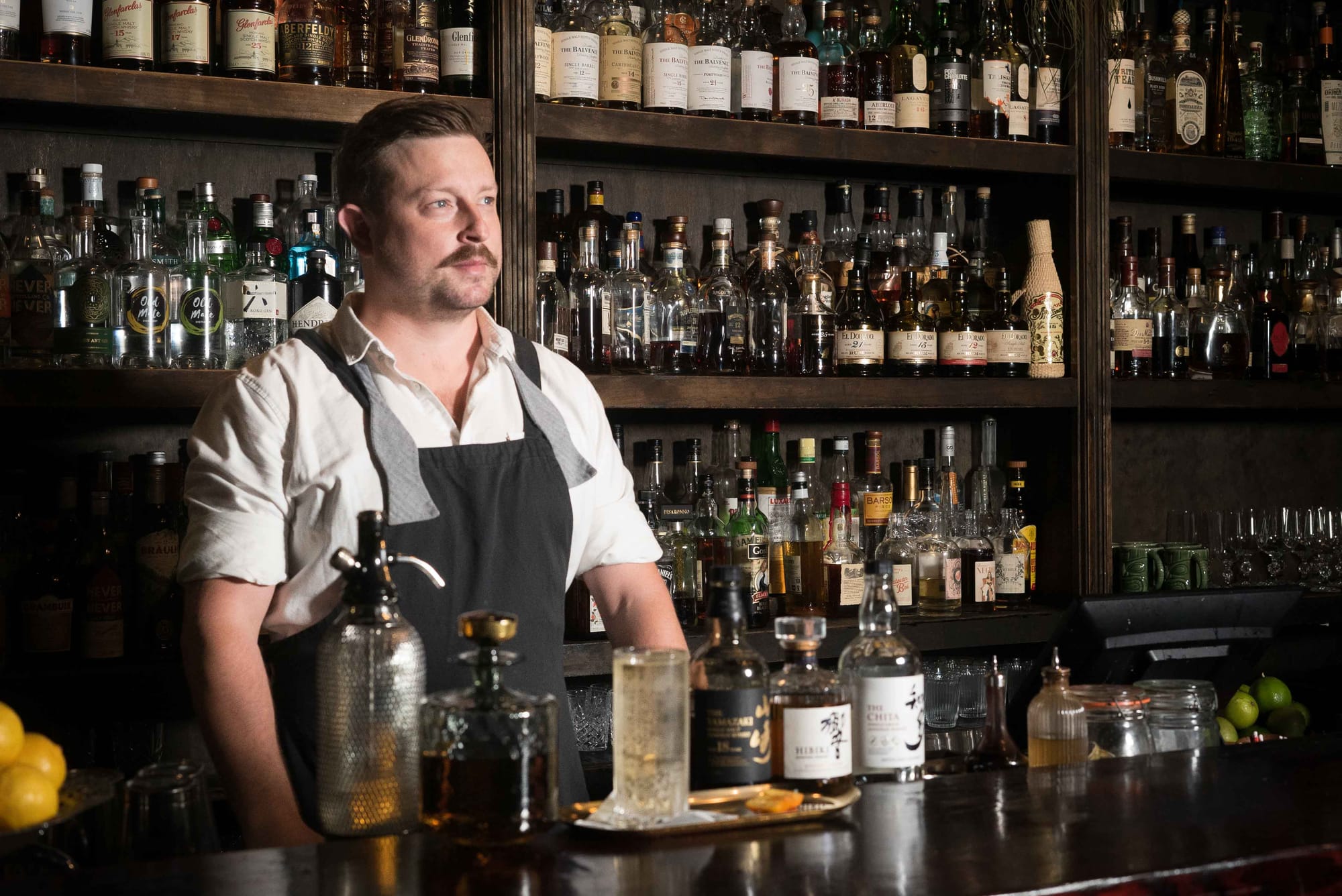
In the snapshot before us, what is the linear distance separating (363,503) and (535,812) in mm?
740

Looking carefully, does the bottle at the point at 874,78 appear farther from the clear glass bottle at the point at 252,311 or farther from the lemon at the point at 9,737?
the lemon at the point at 9,737

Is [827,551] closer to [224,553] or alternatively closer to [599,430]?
[599,430]

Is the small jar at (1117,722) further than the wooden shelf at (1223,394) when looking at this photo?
No

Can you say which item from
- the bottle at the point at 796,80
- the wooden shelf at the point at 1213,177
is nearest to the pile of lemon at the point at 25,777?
the bottle at the point at 796,80

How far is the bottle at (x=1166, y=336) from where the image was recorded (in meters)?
2.91

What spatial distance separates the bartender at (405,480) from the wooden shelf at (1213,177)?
4.83ft

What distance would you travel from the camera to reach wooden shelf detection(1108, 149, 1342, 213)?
277 cm

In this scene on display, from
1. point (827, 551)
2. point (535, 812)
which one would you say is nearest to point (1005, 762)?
point (535, 812)

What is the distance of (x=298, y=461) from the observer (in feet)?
5.38

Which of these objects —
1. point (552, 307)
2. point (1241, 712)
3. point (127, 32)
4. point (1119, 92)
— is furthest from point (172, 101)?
point (1241, 712)

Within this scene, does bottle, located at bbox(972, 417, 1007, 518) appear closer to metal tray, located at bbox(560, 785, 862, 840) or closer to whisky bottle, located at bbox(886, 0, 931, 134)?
whisky bottle, located at bbox(886, 0, 931, 134)

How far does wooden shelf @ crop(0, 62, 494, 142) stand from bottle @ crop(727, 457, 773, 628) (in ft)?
2.59

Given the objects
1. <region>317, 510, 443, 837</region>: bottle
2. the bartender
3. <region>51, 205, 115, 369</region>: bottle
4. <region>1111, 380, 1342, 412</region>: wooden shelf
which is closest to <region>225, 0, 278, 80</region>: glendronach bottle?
Answer: <region>51, 205, 115, 369</region>: bottle

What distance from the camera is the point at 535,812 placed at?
990 millimetres
